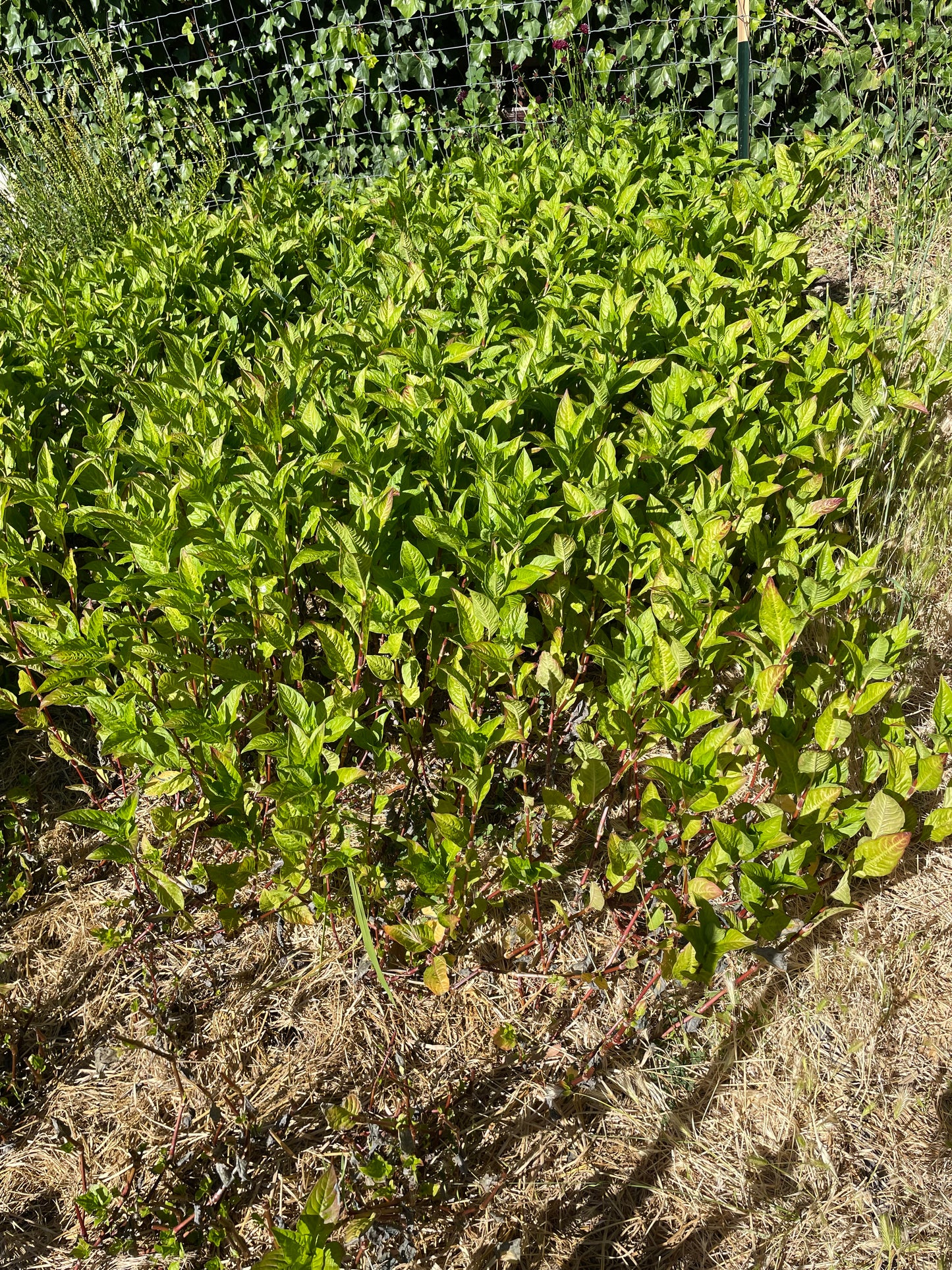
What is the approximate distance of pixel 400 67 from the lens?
207 inches

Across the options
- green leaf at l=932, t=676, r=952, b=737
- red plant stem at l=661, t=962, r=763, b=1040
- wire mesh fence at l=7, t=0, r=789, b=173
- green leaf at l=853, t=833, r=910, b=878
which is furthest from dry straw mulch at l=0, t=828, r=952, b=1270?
wire mesh fence at l=7, t=0, r=789, b=173

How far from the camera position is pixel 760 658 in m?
1.80

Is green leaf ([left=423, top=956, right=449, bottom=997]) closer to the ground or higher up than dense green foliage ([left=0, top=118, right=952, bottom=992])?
closer to the ground

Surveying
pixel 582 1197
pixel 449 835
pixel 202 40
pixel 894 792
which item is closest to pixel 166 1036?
pixel 449 835

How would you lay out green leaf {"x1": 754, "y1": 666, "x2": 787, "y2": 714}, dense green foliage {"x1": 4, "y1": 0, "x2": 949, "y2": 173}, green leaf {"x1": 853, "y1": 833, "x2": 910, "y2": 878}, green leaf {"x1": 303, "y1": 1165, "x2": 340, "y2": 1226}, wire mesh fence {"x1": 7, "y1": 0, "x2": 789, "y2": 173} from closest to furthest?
1. green leaf {"x1": 303, "y1": 1165, "x2": 340, "y2": 1226}
2. green leaf {"x1": 853, "y1": 833, "x2": 910, "y2": 878}
3. green leaf {"x1": 754, "y1": 666, "x2": 787, "y2": 714}
4. dense green foliage {"x1": 4, "y1": 0, "x2": 949, "y2": 173}
5. wire mesh fence {"x1": 7, "y1": 0, "x2": 789, "y2": 173}

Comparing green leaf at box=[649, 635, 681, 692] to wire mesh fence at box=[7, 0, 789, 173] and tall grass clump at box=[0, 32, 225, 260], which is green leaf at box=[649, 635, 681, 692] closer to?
tall grass clump at box=[0, 32, 225, 260]

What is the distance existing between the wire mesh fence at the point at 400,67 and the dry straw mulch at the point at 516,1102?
379 cm

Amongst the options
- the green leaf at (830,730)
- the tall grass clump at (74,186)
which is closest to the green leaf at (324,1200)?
the green leaf at (830,730)

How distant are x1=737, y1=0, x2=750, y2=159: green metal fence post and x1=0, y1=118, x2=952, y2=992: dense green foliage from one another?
786mm

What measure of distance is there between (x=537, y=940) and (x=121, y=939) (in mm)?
878

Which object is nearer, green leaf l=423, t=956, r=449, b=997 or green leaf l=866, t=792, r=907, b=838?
green leaf l=866, t=792, r=907, b=838

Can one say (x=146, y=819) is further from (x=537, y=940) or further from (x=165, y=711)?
(x=537, y=940)

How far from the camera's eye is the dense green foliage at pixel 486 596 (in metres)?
1.68

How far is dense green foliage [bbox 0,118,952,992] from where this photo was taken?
5.51ft
